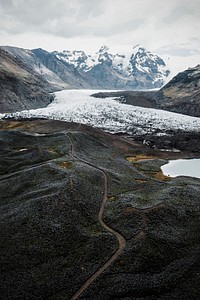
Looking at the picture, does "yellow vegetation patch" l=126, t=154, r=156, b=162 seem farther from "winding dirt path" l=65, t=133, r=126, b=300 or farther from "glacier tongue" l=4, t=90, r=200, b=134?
"glacier tongue" l=4, t=90, r=200, b=134

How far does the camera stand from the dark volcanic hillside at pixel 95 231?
102 ft

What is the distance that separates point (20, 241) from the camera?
124ft

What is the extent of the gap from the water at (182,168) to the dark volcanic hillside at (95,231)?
9.78 ft

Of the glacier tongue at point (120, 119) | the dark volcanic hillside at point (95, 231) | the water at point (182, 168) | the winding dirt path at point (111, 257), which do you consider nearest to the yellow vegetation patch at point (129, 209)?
the dark volcanic hillside at point (95, 231)

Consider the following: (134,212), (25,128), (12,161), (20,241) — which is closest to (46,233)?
(20,241)

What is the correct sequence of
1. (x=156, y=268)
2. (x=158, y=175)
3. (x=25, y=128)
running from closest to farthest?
(x=156, y=268)
(x=158, y=175)
(x=25, y=128)

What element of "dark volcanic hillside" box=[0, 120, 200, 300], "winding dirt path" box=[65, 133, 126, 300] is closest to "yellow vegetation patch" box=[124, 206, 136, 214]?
"dark volcanic hillside" box=[0, 120, 200, 300]

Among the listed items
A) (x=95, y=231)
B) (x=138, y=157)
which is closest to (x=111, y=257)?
(x=95, y=231)

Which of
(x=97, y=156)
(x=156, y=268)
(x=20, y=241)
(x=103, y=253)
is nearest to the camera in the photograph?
(x=156, y=268)

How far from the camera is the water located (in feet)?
218

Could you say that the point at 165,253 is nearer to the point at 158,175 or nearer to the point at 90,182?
the point at 90,182

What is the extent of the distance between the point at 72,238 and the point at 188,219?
15108mm

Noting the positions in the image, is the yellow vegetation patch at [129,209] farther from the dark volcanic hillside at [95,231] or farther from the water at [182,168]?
the water at [182,168]

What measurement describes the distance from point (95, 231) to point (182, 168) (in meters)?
37.2
